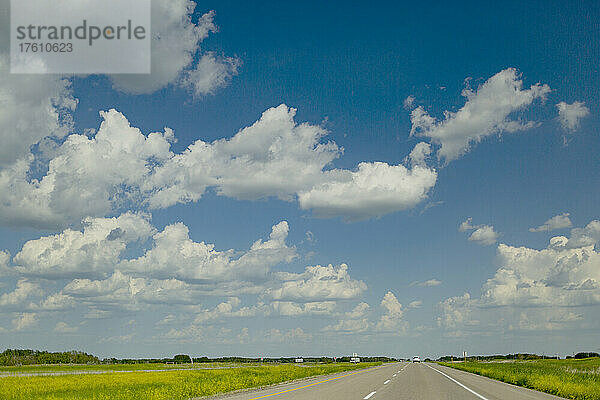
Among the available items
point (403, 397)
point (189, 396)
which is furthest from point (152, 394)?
point (403, 397)

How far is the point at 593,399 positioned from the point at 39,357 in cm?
16946

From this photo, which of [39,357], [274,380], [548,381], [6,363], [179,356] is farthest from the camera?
[179,356]

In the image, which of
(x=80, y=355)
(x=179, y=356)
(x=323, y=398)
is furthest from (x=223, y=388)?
(x=179, y=356)

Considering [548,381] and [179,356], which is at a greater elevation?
[548,381]

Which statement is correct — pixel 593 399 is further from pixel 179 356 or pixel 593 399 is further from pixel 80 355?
pixel 179 356

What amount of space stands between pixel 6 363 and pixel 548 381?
14219 centimetres

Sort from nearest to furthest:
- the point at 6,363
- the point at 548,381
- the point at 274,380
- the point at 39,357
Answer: the point at 548,381, the point at 274,380, the point at 6,363, the point at 39,357

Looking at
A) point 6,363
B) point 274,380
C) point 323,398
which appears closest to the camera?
point 323,398

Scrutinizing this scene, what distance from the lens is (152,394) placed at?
25047 millimetres

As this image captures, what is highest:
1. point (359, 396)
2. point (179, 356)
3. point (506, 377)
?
point (359, 396)

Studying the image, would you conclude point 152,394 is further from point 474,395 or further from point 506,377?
point 506,377

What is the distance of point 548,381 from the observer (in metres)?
30.6

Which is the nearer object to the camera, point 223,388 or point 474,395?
point 474,395

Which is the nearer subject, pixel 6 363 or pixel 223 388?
pixel 223 388
